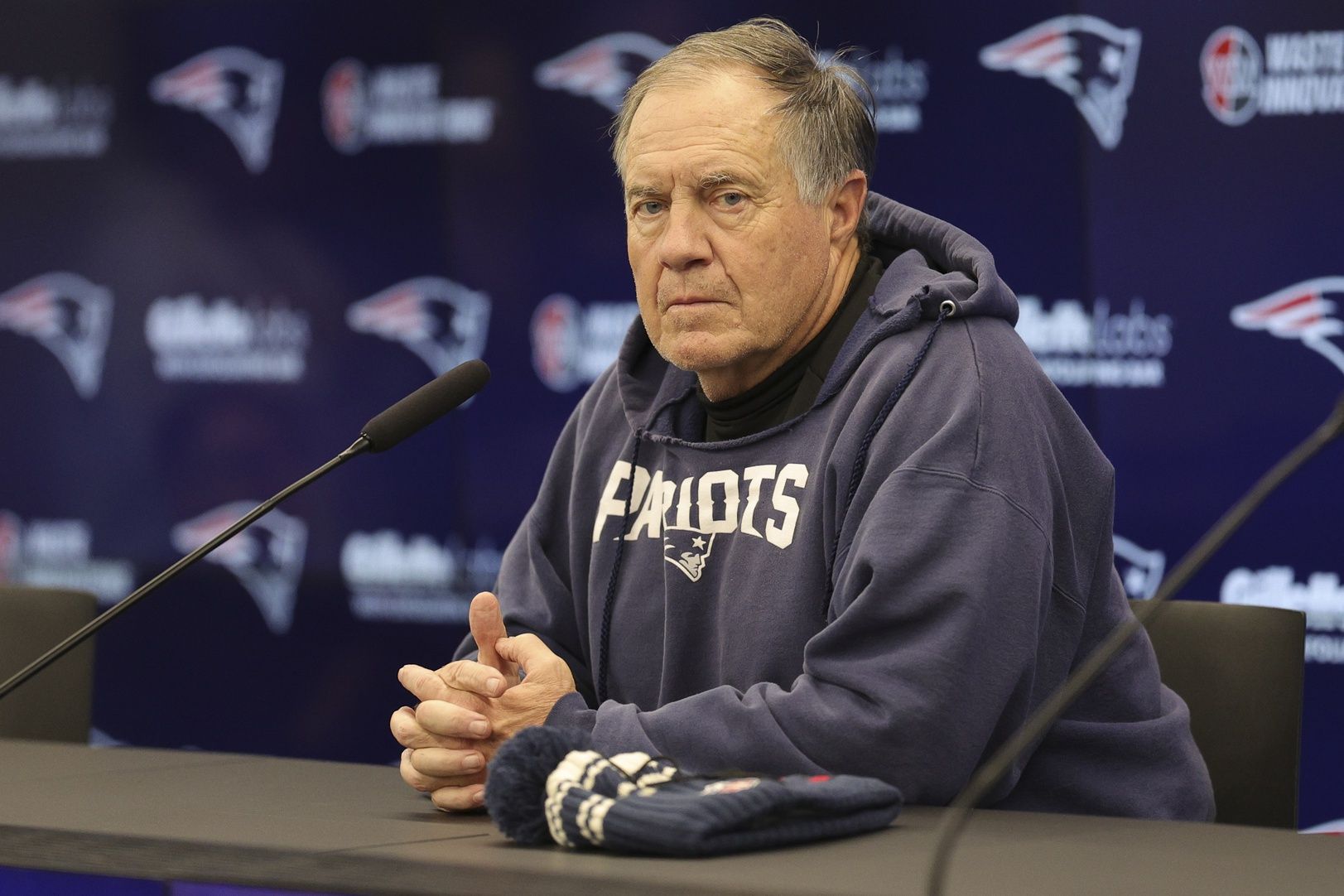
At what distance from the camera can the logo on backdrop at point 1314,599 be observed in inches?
124

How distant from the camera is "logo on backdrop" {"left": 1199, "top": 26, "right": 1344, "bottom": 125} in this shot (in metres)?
3.15

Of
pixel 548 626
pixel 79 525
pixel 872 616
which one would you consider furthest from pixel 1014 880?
pixel 79 525

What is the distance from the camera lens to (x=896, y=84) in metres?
3.53

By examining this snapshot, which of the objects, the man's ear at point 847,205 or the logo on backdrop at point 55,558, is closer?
the man's ear at point 847,205

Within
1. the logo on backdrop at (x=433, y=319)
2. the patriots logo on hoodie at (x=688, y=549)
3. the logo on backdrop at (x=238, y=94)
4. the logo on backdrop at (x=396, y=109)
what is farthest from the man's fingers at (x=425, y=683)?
the logo on backdrop at (x=238, y=94)

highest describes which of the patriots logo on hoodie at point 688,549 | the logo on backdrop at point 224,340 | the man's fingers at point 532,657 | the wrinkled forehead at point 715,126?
the wrinkled forehead at point 715,126

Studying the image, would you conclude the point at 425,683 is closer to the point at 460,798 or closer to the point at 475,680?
the point at 475,680

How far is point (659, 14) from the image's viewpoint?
380 cm

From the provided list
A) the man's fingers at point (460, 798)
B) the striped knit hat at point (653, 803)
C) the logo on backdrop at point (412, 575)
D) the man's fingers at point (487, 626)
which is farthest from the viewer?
the logo on backdrop at point (412, 575)

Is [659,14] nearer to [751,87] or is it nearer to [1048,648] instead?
[751,87]

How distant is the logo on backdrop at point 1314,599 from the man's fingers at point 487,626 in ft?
6.55

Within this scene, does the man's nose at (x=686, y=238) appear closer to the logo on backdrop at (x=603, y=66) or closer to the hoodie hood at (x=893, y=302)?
the hoodie hood at (x=893, y=302)

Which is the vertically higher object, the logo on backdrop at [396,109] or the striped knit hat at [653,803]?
the logo on backdrop at [396,109]

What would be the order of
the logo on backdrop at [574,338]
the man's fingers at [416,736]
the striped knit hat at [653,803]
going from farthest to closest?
the logo on backdrop at [574,338] < the man's fingers at [416,736] < the striped knit hat at [653,803]
